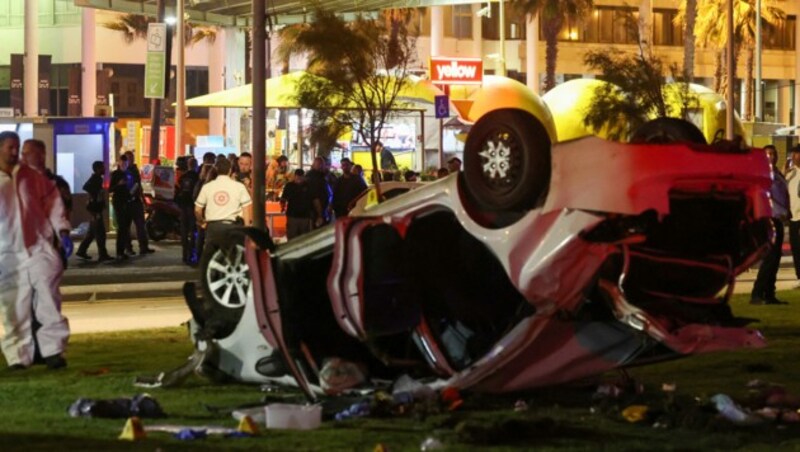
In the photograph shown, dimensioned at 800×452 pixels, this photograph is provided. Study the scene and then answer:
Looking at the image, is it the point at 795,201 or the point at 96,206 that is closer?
the point at 795,201

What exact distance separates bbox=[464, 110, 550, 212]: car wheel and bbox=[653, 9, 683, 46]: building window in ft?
251

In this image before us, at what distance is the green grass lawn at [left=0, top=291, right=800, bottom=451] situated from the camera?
8.66m

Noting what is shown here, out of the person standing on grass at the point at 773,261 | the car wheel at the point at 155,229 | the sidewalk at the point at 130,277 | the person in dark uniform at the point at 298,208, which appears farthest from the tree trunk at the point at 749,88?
the person standing on grass at the point at 773,261

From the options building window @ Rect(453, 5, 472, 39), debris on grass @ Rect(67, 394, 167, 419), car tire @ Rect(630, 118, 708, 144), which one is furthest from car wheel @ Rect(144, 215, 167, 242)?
building window @ Rect(453, 5, 472, 39)

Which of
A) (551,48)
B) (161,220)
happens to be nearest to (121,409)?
(161,220)

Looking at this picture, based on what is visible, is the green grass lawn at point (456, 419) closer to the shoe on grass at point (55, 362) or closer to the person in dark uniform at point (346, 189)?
the shoe on grass at point (55, 362)

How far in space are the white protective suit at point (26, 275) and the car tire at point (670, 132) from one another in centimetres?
447

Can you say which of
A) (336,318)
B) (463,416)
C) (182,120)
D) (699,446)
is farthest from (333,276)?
(182,120)

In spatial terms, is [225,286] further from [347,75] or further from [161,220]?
[161,220]

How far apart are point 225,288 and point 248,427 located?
1.95 meters

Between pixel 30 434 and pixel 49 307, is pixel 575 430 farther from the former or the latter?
pixel 49 307

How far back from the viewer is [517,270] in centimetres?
920

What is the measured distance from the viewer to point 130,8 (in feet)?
127

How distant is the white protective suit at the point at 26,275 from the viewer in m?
12.0
